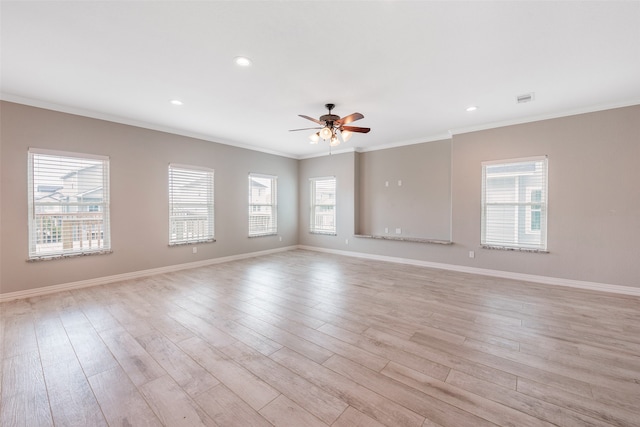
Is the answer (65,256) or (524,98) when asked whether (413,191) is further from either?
(65,256)

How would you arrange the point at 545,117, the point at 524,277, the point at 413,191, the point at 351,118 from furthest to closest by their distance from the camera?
the point at 413,191, the point at 524,277, the point at 545,117, the point at 351,118

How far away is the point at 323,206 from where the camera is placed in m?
7.26

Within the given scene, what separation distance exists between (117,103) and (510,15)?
4814 millimetres

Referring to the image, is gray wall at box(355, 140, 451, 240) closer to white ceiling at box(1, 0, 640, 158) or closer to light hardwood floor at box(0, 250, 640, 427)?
white ceiling at box(1, 0, 640, 158)

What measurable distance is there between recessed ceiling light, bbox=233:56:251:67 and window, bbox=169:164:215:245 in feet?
10.5

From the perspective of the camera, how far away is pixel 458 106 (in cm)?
387

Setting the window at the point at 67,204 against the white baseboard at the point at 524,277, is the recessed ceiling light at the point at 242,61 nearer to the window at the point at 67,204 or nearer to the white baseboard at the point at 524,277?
the window at the point at 67,204

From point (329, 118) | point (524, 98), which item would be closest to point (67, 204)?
point (329, 118)

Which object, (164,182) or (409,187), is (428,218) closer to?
(409,187)

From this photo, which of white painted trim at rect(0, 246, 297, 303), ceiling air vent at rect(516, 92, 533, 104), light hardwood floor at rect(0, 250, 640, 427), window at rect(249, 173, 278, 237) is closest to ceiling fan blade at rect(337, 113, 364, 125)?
ceiling air vent at rect(516, 92, 533, 104)

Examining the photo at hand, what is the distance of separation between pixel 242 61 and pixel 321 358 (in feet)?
9.74

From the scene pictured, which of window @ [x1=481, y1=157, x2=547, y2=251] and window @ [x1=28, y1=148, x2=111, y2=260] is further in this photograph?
window @ [x1=481, y1=157, x2=547, y2=251]

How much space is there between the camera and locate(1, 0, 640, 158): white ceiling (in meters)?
2.00

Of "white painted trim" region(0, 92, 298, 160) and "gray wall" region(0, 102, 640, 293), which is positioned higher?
"white painted trim" region(0, 92, 298, 160)
